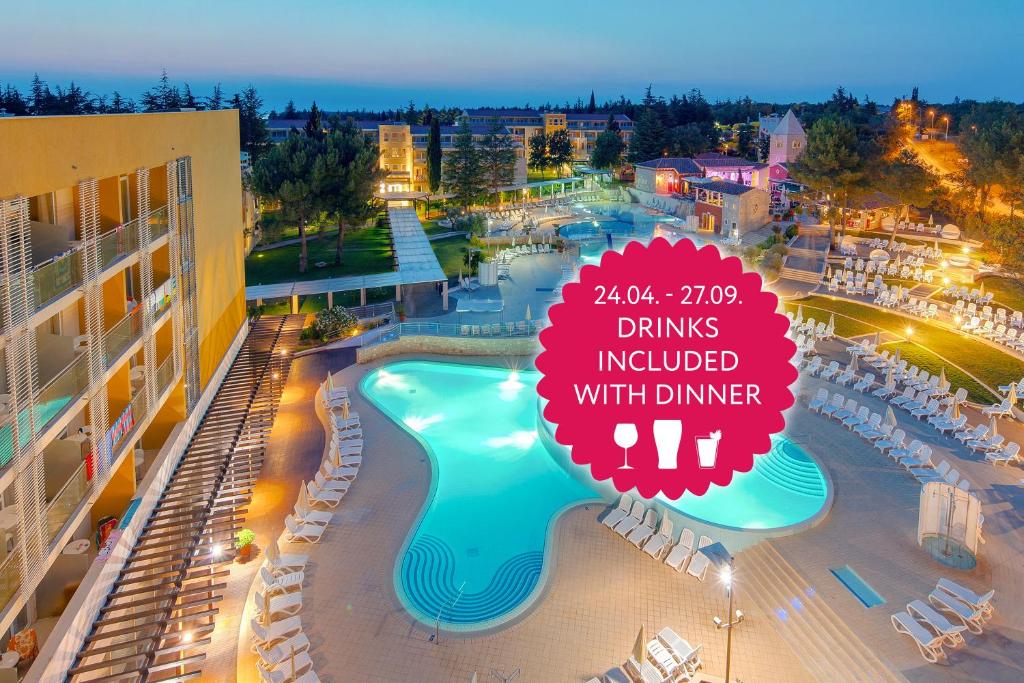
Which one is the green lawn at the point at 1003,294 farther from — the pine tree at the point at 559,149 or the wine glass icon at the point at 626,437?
the pine tree at the point at 559,149

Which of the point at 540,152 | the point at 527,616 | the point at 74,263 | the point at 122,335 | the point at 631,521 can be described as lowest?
the point at 527,616

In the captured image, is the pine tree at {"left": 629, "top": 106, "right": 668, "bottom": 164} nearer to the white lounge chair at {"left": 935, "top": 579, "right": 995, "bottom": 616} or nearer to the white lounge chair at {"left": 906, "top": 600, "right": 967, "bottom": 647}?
the white lounge chair at {"left": 935, "top": 579, "right": 995, "bottom": 616}

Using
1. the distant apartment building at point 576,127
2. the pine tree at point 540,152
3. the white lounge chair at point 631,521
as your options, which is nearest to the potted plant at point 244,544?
the white lounge chair at point 631,521

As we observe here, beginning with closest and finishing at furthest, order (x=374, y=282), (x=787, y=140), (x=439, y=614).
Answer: (x=439, y=614), (x=374, y=282), (x=787, y=140)

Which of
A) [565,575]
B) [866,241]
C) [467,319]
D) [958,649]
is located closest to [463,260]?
[467,319]

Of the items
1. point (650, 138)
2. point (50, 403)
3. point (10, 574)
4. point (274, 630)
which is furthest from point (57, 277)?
point (650, 138)

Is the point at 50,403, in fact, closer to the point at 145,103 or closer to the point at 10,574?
the point at 10,574
